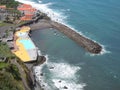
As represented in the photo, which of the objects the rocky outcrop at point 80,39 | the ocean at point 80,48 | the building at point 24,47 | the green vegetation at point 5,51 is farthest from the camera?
the rocky outcrop at point 80,39

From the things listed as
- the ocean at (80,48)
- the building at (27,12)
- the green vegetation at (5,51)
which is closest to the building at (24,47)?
the green vegetation at (5,51)

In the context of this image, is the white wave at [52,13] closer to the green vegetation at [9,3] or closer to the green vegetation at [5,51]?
the green vegetation at [9,3]

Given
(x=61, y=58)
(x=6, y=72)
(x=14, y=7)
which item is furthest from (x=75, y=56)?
(x=14, y=7)

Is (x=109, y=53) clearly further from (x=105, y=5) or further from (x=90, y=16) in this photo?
(x=105, y=5)

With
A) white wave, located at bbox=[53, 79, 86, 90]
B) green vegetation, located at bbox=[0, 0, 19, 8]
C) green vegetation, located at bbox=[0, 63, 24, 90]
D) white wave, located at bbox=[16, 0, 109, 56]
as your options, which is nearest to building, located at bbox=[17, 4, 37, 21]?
green vegetation, located at bbox=[0, 0, 19, 8]

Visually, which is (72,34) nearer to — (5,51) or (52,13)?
(52,13)

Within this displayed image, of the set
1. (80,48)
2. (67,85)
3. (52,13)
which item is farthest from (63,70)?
(52,13)
